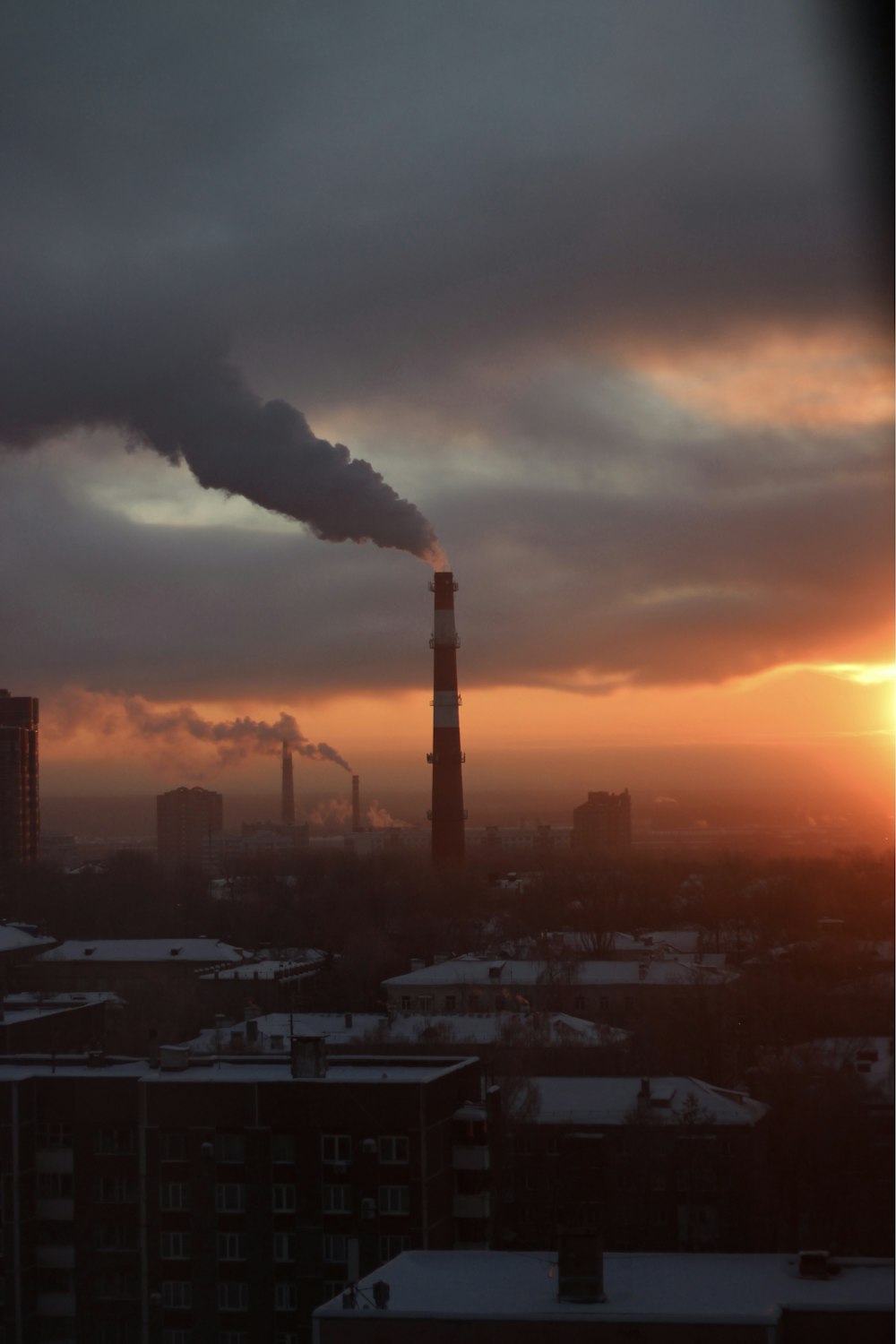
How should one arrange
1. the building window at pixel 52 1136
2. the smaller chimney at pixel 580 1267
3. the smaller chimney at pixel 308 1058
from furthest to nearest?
the smaller chimney at pixel 308 1058 < the building window at pixel 52 1136 < the smaller chimney at pixel 580 1267

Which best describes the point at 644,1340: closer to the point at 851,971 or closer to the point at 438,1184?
the point at 438,1184

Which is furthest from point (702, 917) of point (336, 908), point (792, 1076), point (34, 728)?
point (34, 728)

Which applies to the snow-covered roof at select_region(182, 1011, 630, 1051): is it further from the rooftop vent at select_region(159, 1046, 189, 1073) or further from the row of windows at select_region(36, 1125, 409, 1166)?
the row of windows at select_region(36, 1125, 409, 1166)

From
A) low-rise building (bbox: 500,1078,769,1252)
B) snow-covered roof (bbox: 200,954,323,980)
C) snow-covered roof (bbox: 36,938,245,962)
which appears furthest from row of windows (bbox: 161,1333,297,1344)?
snow-covered roof (bbox: 36,938,245,962)

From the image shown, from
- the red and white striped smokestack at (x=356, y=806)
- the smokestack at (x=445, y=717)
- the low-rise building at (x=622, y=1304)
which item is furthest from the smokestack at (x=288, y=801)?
the low-rise building at (x=622, y=1304)

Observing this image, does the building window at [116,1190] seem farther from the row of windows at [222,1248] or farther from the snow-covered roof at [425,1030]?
the snow-covered roof at [425,1030]

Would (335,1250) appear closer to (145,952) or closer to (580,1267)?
(580,1267)

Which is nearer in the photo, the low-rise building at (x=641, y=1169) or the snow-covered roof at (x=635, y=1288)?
the snow-covered roof at (x=635, y=1288)
